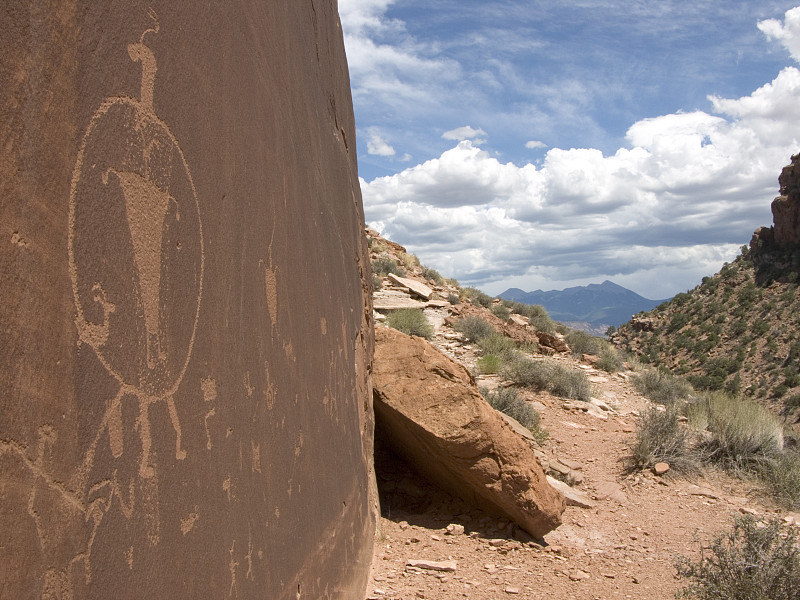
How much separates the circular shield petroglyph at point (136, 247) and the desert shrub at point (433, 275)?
21881mm

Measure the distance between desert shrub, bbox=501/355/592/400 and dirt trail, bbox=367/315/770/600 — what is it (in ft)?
7.11

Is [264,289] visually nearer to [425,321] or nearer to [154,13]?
[154,13]

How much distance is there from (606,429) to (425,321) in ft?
18.1

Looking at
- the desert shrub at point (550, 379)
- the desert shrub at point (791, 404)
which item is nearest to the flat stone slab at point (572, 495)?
the desert shrub at point (550, 379)

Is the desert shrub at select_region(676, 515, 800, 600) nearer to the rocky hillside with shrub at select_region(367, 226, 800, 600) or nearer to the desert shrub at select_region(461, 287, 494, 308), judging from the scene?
the rocky hillside with shrub at select_region(367, 226, 800, 600)

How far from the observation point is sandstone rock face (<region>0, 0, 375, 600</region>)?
1.15 meters

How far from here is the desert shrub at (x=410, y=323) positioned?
13.1 meters

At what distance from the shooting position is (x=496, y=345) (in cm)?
1302

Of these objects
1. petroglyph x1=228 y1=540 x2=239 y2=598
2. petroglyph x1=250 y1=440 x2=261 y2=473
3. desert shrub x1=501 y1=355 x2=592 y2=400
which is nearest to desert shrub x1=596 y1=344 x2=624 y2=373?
desert shrub x1=501 y1=355 x2=592 y2=400

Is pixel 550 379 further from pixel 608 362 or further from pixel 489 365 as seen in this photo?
pixel 608 362

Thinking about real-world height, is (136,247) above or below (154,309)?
above

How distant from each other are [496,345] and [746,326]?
94.9ft

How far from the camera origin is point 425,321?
1417 cm

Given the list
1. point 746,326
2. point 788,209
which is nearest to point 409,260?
point 746,326
